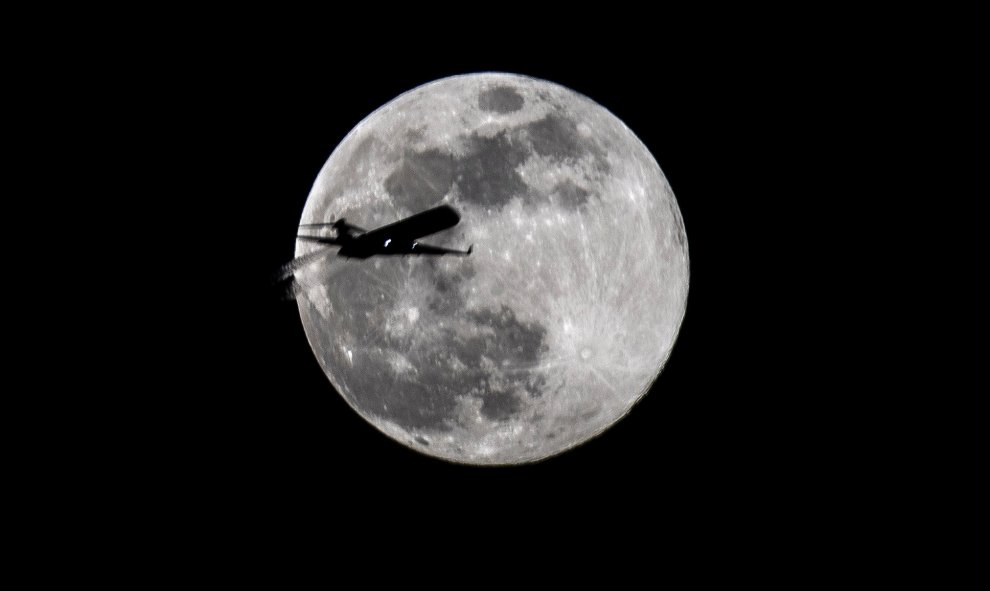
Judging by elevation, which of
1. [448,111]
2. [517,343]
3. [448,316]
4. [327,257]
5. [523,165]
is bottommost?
[517,343]

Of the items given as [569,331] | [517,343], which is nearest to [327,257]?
[517,343]

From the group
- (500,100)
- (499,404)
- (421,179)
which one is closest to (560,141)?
(500,100)

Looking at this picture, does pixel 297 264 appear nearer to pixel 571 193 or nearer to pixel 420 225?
pixel 420 225

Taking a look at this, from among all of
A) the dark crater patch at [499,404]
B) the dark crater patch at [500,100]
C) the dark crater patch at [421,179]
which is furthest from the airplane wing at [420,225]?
the dark crater patch at [499,404]

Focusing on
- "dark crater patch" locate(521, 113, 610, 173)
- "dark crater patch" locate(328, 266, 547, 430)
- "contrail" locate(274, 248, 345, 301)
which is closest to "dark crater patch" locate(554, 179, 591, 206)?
"dark crater patch" locate(521, 113, 610, 173)

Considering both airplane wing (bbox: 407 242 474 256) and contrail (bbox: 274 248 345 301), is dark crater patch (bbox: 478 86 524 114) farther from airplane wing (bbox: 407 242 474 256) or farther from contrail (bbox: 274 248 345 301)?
contrail (bbox: 274 248 345 301)

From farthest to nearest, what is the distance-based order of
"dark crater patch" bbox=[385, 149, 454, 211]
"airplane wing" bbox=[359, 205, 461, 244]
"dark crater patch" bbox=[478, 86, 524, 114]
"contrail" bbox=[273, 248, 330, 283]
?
"dark crater patch" bbox=[478, 86, 524, 114] → "contrail" bbox=[273, 248, 330, 283] → "dark crater patch" bbox=[385, 149, 454, 211] → "airplane wing" bbox=[359, 205, 461, 244]

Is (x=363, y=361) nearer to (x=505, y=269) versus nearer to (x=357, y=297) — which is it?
(x=357, y=297)
